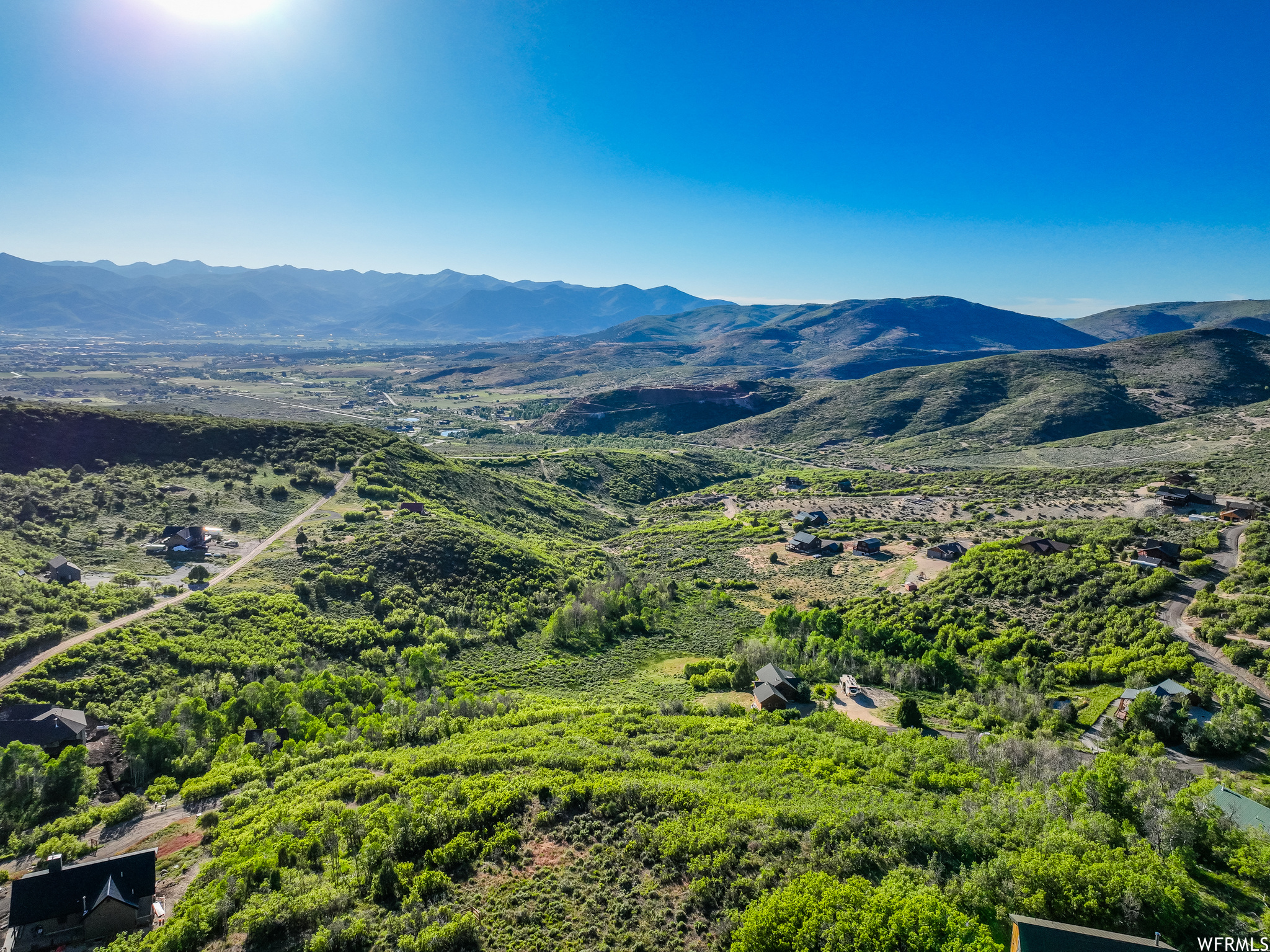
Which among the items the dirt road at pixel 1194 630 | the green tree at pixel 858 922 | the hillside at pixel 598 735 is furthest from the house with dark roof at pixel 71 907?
the dirt road at pixel 1194 630

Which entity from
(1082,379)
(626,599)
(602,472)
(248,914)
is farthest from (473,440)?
(1082,379)

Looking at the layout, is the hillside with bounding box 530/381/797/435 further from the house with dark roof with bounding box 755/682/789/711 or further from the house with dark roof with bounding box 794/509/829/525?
the house with dark roof with bounding box 755/682/789/711

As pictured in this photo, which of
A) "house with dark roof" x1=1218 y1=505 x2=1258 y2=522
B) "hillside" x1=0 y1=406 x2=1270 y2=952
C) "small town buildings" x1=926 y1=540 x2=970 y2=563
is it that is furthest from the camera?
"small town buildings" x1=926 y1=540 x2=970 y2=563

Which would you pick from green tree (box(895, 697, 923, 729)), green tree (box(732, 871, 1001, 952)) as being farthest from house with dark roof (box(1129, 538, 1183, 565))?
green tree (box(732, 871, 1001, 952))

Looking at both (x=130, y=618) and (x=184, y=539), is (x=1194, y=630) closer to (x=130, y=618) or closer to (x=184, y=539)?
(x=130, y=618)

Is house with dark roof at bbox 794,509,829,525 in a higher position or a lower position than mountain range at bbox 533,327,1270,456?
lower

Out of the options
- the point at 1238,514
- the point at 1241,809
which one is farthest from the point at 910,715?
the point at 1238,514

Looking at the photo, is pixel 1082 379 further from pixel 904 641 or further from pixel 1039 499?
pixel 904 641

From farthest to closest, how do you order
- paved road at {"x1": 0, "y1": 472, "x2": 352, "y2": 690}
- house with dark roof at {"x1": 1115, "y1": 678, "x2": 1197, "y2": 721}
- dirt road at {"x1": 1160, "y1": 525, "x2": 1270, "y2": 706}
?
paved road at {"x1": 0, "y1": 472, "x2": 352, "y2": 690} < dirt road at {"x1": 1160, "y1": 525, "x2": 1270, "y2": 706} < house with dark roof at {"x1": 1115, "y1": 678, "x2": 1197, "y2": 721}
